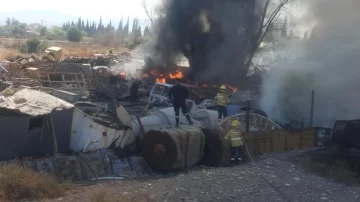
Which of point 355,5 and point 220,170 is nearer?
point 220,170

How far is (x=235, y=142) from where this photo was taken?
36.2ft

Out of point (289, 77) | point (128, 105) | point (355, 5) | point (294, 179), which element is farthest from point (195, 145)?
point (355, 5)

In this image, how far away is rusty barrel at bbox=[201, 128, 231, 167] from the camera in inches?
426

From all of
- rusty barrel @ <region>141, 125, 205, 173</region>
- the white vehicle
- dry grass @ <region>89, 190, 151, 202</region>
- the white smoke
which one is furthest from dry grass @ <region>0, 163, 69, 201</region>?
the white smoke

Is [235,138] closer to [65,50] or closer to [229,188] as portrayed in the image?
[229,188]

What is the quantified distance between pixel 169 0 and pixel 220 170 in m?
20.7

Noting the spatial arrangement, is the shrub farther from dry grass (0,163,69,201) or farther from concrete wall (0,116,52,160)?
dry grass (0,163,69,201)

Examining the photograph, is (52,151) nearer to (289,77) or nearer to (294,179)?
(294,179)

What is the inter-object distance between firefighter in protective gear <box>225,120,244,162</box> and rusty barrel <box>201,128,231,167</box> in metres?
0.14

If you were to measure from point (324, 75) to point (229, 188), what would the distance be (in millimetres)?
14607

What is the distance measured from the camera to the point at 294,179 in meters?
9.38

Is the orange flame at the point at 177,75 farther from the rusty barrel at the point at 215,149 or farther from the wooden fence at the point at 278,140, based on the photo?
the rusty barrel at the point at 215,149

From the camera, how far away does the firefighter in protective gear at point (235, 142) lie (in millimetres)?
11031

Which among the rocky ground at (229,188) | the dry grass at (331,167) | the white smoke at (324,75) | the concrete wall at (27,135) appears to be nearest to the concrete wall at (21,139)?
the concrete wall at (27,135)
